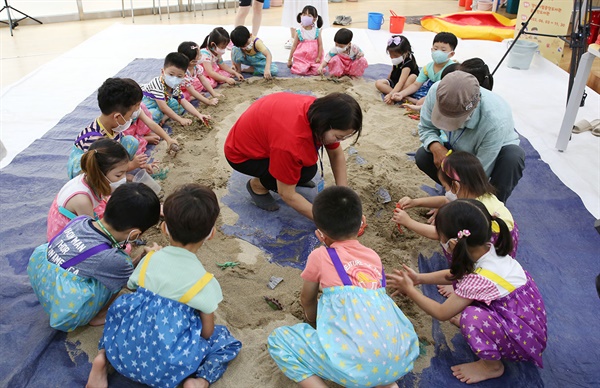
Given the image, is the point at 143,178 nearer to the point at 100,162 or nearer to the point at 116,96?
the point at 116,96

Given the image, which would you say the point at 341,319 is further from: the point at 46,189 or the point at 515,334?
the point at 46,189

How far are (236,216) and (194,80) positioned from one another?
2004mm

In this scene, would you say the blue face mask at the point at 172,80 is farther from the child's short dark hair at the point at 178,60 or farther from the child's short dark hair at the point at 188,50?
the child's short dark hair at the point at 188,50

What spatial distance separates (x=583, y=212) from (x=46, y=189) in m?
3.36

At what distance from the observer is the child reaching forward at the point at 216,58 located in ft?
15.1

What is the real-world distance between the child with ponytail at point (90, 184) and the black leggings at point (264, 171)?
743 millimetres

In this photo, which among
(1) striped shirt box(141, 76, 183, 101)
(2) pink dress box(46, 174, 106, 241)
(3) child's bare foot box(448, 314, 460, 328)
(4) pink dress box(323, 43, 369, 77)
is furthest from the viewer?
(4) pink dress box(323, 43, 369, 77)

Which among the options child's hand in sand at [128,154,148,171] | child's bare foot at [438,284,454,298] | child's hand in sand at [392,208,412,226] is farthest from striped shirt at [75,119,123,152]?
child's bare foot at [438,284,454,298]

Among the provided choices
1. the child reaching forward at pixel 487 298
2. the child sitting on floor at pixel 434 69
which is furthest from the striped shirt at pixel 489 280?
the child sitting on floor at pixel 434 69

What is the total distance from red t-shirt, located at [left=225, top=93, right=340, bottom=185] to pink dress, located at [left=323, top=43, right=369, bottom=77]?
2.39m

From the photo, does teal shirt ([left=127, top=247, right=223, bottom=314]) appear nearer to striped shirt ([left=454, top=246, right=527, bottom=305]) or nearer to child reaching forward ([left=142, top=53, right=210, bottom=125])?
striped shirt ([left=454, top=246, right=527, bottom=305])

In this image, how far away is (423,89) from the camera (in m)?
4.49

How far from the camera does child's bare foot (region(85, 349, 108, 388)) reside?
5.91ft

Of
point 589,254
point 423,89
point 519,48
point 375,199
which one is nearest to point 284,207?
point 375,199
